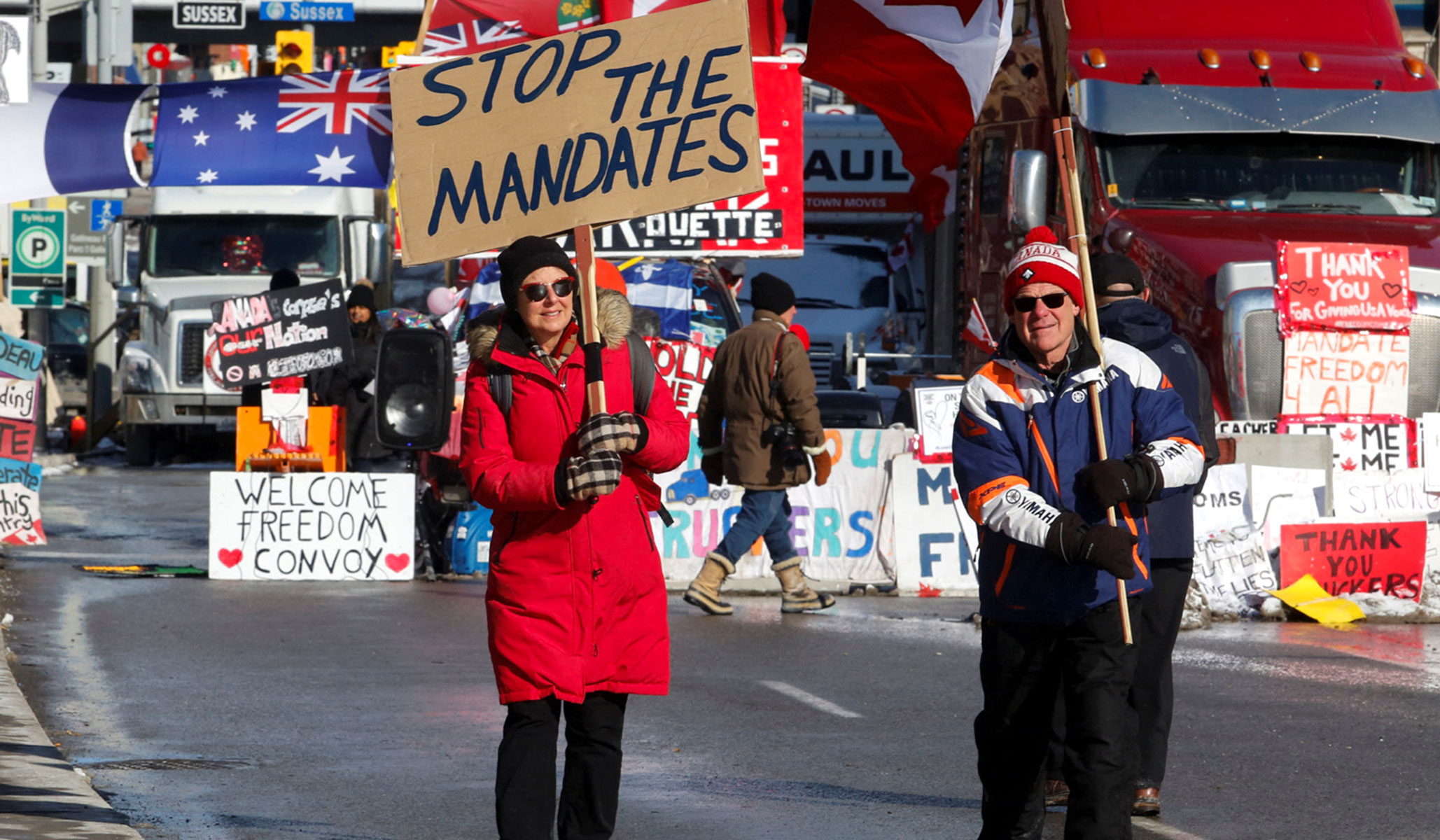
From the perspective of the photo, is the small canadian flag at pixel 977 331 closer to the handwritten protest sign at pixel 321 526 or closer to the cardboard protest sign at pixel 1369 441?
the cardboard protest sign at pixel 1369 441

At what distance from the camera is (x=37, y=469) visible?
13422 millimetres

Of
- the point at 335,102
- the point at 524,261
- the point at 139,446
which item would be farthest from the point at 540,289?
the point at 139,446

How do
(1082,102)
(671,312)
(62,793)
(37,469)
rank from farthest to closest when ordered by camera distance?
(671,312) < (1082,102) < (37,469) < (62,793)

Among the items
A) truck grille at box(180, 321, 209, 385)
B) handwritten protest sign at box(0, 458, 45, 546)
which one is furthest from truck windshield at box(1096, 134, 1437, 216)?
truck grille at box(180, 321, 209, 385)

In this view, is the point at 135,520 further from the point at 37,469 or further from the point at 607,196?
the point at 607,196

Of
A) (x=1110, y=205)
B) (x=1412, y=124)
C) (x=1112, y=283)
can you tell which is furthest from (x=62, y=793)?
(x=1412, y=124)

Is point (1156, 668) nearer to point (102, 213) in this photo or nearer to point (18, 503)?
point (18, 503)

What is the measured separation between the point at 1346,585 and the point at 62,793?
823 centimetres

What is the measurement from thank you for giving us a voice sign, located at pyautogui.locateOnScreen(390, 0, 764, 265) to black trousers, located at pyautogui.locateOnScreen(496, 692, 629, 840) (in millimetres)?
1325

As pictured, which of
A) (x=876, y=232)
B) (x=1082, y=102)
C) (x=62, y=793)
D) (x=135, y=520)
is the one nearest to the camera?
(x=62, y=793)

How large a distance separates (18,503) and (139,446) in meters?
12.4

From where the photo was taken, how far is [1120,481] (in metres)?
5.14

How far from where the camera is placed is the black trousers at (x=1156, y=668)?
6531mm

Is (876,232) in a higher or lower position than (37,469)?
higher
